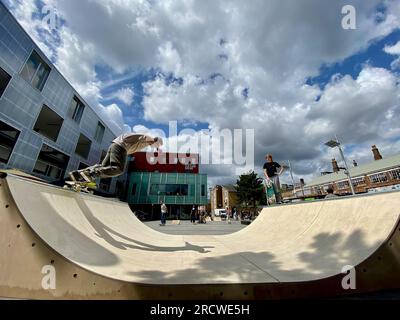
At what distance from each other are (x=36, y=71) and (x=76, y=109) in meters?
5.69

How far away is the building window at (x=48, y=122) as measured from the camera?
1752 cm

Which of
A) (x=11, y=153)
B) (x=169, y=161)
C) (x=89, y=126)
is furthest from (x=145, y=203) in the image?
(x=11, y=153)

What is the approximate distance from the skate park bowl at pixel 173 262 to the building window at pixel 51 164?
19.0 m

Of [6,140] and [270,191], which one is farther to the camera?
[6,140]

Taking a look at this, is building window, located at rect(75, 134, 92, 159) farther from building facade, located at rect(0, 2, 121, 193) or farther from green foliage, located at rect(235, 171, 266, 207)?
green foliage, located at rect(235, 171, 266, 207)

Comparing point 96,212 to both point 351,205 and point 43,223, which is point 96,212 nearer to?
point 43,223

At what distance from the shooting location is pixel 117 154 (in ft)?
14.3

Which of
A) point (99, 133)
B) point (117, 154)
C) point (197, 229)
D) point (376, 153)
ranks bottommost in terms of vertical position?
point (197, 229)

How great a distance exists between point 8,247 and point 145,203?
34.5m

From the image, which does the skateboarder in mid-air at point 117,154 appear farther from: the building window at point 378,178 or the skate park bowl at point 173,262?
the building window at point 378,178

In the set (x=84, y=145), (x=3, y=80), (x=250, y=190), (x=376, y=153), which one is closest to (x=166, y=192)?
(x=84, y=145)

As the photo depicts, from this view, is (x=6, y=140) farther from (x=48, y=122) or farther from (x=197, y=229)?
(x=197, y=229)

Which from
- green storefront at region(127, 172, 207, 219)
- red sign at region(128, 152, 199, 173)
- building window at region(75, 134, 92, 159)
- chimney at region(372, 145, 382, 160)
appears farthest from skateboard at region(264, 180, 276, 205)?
chimney at region(372, 145, 382, 160)

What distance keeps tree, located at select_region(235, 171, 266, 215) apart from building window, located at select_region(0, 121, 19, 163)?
1492 inches
